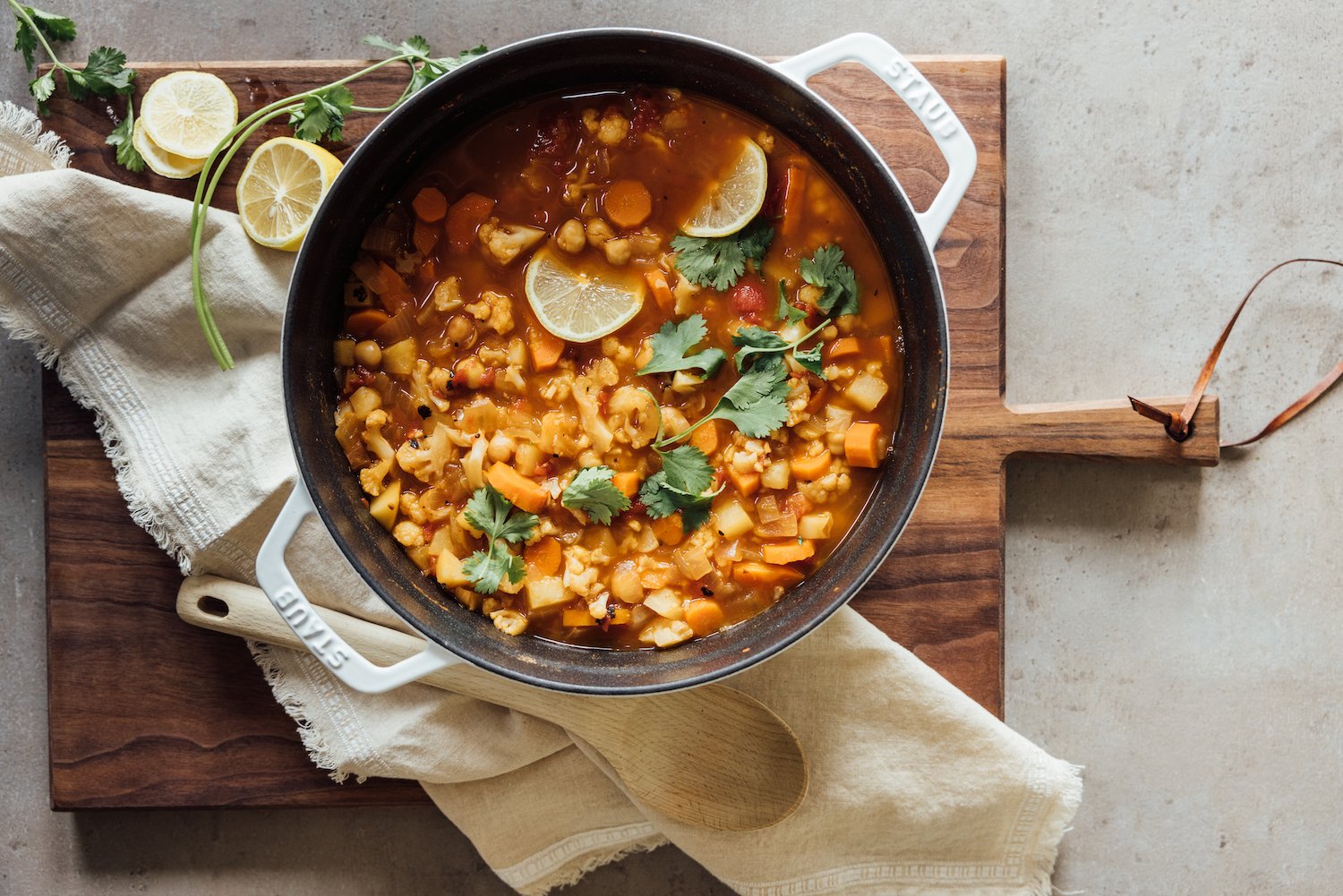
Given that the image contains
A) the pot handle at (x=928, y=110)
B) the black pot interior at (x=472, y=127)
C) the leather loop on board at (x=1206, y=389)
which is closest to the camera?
the pot handle at (x=928, y=110)

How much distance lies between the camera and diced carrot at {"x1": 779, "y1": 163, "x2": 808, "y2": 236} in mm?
2584

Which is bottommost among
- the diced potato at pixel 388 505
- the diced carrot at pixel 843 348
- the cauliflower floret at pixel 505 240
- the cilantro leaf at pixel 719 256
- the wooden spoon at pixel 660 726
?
the wooden spoon at pixel 660 726

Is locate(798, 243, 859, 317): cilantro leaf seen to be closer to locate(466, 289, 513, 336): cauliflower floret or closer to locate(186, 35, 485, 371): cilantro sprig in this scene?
locate(466, 289, 513, 336): cauliflower floret

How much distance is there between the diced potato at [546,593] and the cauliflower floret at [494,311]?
63 centimetres

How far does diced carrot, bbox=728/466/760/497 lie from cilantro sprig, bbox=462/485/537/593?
1.64 feet

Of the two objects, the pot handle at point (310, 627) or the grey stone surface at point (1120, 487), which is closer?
the pot handle at point (310, 627)

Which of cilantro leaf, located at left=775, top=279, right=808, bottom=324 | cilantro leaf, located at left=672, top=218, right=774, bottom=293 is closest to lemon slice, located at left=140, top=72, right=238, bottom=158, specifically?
cilantro leaf, located at left=672, top=218, right=774, bottom=293

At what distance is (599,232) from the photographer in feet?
8.35

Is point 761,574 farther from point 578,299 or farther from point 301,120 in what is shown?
point 301,120

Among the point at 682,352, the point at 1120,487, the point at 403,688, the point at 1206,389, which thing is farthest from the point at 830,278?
the point at 403,688

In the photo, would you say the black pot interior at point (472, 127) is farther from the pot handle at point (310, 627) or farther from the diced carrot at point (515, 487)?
the diced carrot at point (515, 487)

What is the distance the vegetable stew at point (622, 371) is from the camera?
2533 mm

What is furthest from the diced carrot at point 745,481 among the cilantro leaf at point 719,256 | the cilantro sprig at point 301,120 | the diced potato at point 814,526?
the cilantro sprig at point 301,120

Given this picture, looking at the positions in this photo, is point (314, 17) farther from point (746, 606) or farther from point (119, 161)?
point (746, 606)
